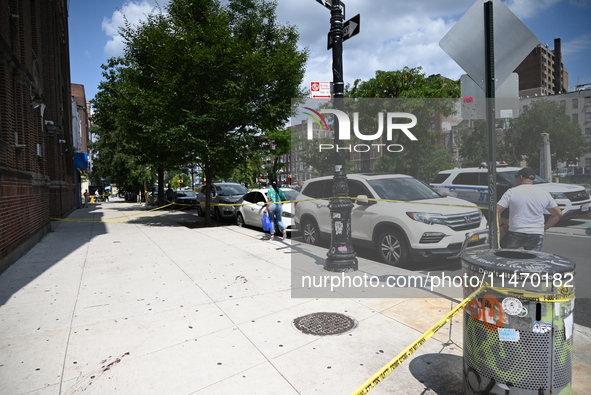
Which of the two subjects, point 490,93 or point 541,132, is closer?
point 490,93

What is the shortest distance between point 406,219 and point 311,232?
11.3 feet

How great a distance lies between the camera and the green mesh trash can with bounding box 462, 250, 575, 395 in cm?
236

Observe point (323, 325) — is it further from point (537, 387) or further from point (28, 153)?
point (28, 153)

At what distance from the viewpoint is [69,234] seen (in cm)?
1299

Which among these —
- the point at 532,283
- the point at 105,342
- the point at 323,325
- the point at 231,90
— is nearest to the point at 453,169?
the point at 323,325

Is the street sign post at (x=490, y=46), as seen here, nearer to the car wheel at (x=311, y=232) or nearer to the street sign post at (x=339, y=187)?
the street sign post at (x=339, y=187)

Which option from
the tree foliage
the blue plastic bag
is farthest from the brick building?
the blue plastic bag

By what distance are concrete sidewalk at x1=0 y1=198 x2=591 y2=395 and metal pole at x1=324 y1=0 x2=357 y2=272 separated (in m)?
0.56

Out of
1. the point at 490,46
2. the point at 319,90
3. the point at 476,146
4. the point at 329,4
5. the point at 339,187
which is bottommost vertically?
the point at 339,187

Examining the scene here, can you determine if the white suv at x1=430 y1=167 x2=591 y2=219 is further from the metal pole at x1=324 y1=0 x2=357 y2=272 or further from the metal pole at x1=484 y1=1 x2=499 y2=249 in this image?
the metal pole at x1=324 y1=0 x2=357 y2=272

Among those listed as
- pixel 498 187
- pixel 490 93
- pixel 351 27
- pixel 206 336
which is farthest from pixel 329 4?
pixel 206 336

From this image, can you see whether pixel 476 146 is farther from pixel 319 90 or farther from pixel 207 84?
pixel 207 84

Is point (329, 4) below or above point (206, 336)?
above

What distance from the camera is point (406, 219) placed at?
674 cm
